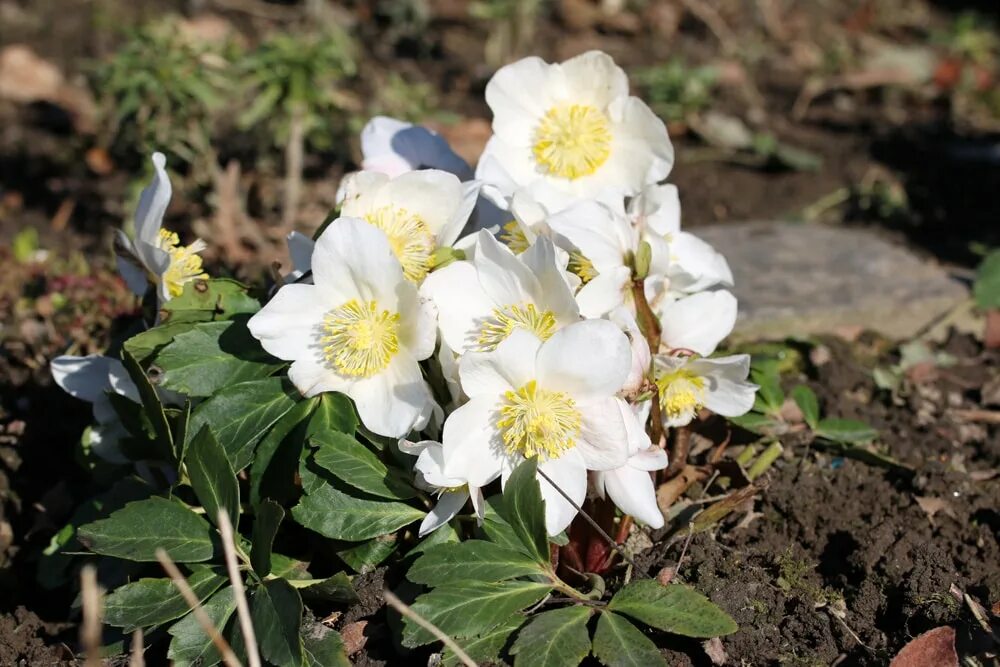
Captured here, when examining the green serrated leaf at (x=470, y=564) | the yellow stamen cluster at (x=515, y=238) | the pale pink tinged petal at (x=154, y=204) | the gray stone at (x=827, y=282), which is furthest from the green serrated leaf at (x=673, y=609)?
the gray stone at (x=827, y=282)


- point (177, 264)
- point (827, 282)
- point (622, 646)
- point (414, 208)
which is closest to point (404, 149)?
point (414, 208)

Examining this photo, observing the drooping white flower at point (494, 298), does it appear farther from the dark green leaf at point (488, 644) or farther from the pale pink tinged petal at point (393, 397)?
the dark green leaf at point (488, 644)

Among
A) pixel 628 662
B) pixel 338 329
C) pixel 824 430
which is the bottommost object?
pixel 824 430

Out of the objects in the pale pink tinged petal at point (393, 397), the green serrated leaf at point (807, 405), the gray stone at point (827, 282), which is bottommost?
the gray stone at point (827, 282)

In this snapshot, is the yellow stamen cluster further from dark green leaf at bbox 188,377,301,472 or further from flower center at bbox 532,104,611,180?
dark green leaf at bbox 188,377,301,472

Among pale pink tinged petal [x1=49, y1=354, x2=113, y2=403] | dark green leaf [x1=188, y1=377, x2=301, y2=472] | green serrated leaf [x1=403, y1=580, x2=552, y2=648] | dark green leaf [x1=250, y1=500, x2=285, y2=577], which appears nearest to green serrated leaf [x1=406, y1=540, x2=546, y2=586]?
green serrated leaf [x1=403, y1=580, x2=552, y2=648]

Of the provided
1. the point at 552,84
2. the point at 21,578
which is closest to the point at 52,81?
the point at 21,578

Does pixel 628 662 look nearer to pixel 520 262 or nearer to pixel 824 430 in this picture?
pixel 520 262
